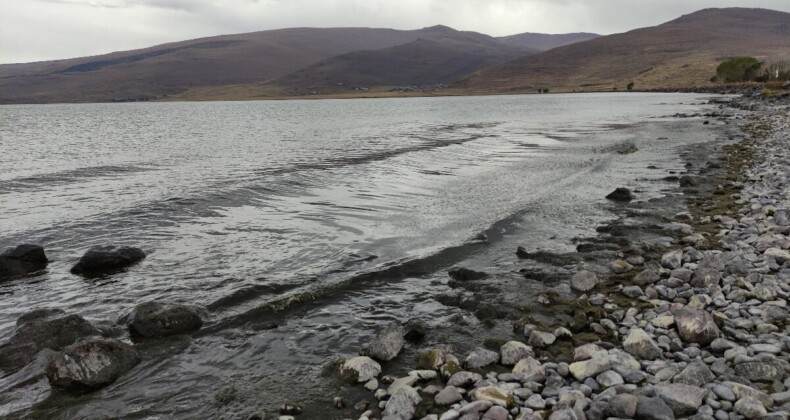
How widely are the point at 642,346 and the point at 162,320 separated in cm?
784

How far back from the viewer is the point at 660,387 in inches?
236

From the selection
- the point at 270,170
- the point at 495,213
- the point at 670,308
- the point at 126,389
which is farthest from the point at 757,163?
the point at 126,389

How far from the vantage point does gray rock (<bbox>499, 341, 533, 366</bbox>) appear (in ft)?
24.4

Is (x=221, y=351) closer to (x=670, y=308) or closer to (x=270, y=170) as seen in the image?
(x=670, y=308)

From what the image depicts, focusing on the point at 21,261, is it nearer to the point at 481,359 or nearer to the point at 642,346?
the point at 481,359

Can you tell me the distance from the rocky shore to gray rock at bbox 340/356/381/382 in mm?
16

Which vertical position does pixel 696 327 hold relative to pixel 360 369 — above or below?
above

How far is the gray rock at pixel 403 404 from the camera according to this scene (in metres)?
6.16

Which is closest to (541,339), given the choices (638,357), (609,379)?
(638,357)

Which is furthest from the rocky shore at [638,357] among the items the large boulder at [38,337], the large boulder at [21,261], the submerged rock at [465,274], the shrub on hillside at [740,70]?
the shrub on hillside at [740,70]

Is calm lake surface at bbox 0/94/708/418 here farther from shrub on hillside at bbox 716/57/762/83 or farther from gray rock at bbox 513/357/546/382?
shrub on hillside at bbox 716/57/762/83

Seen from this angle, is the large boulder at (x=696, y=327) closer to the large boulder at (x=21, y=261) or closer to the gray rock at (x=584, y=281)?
the gray rock at (x=584, y=281)

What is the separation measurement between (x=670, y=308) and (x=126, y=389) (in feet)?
28.3

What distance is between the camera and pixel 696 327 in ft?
24.2
